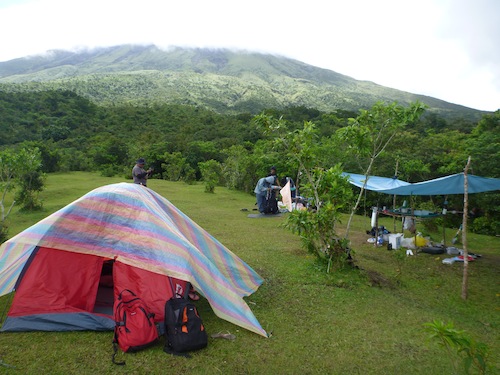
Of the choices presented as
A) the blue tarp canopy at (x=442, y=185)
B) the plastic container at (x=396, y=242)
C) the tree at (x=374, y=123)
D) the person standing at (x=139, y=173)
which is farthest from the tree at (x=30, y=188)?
the plastic container at (x=396, y=242)

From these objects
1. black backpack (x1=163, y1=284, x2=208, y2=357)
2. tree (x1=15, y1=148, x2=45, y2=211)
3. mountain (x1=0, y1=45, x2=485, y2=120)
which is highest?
mountain (x1=0, y1=45, x2=485, y2=120)

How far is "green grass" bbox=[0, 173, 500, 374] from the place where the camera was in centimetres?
375

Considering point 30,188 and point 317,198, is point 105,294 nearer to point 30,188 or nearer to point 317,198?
point 317,198

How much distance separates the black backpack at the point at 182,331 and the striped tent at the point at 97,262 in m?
0.34

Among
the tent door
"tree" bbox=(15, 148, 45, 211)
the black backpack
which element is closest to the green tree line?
the tent door

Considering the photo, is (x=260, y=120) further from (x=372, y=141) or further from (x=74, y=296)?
(x=74, y=296)

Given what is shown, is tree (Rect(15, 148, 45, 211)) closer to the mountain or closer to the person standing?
the person standing

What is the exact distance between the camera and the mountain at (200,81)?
250ft

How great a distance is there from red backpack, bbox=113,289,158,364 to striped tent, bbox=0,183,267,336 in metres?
Answer: 0.37

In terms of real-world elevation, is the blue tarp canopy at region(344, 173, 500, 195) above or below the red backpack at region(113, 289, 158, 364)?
above

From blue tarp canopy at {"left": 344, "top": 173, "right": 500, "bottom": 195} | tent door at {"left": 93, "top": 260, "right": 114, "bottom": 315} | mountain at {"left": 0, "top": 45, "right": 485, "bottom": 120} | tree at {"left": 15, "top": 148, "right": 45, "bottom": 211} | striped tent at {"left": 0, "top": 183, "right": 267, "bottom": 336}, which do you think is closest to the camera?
striped tent at {"left": 0, "top": 183, "right": 267, "bottom": 336}

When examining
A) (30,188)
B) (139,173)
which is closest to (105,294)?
(139,173)

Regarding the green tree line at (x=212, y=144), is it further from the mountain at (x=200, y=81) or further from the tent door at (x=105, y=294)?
the mountain at (x=200, y=81)

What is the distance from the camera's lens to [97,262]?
4.74 metres
